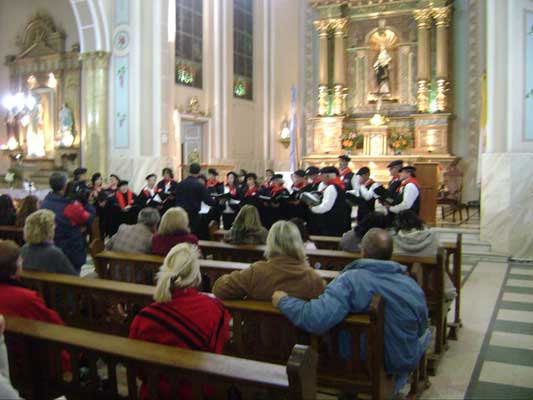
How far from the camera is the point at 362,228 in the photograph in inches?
201

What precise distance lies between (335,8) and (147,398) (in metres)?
16.9

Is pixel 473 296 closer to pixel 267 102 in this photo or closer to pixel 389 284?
pixel 389 284

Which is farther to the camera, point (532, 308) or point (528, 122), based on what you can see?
point (528, 122)

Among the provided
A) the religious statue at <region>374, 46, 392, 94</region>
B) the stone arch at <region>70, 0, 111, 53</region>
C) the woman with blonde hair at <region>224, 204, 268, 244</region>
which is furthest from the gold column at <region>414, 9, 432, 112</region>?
the woman with blonde hair at <region>224, 204, 268, 244</region>

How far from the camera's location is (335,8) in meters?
17.7

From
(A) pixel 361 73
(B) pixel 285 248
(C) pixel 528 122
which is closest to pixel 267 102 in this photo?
(A) pixel 361 73

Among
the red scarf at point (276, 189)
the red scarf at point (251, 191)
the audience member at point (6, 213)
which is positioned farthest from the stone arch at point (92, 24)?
Answer: the audience member at point (6, 213)

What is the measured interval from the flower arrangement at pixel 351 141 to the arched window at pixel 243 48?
3.45 metres

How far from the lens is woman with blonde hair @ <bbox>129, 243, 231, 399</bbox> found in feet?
8.57

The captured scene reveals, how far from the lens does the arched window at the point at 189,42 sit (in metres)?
15.3

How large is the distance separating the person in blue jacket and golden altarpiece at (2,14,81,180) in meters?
12.9

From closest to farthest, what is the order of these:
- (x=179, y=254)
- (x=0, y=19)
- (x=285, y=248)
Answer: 1. (x=179, y=254)
2. (x=285, y=248)
3. (x=0, y=19)

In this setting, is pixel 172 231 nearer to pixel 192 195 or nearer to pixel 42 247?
pixel 42 247

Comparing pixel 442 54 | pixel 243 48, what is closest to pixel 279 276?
pixel 442 54
